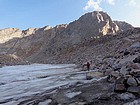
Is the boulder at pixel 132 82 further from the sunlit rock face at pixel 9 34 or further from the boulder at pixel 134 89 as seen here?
the sunlit rock face at pixel 9 34

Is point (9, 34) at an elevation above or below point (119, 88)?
above

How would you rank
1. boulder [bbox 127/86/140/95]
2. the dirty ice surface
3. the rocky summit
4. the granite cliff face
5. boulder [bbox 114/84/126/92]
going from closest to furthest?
boulder [bbox 127/86/140/95]
boulder [bbox 114/84/126/92]
the rocky summit
the dirty ice surface
the granite cliff face

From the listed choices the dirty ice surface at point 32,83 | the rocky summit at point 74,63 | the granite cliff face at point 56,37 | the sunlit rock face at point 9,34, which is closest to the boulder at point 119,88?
the rocky summit at point 74,63

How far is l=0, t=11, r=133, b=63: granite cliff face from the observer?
8819cm

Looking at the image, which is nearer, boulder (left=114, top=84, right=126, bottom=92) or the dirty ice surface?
boulder (left=114, top=84, right=126, bottom=92)

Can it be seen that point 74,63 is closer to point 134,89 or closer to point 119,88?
point 119,88

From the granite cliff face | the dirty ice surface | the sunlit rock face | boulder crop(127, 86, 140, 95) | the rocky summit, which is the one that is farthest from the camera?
the sunlit rock face

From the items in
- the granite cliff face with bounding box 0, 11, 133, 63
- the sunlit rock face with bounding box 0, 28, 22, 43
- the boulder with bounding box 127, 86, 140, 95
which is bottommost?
the boulder with bounding box 127, 86, 140, 95

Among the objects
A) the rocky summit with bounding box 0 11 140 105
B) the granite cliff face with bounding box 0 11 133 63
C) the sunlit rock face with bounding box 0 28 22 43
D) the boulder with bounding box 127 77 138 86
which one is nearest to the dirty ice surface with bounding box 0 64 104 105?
the rocky summit with bounding box 0 11 140 105

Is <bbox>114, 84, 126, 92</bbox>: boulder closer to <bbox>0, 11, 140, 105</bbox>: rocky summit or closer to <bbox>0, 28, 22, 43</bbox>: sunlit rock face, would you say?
<bbox>0, 11, 140, 105</bbox>: rocky summit

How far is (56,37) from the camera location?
4188 inches

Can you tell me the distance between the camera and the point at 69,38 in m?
98.0

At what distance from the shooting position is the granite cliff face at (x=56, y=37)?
289 ft

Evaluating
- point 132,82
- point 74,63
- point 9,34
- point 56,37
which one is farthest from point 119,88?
point 9,34
